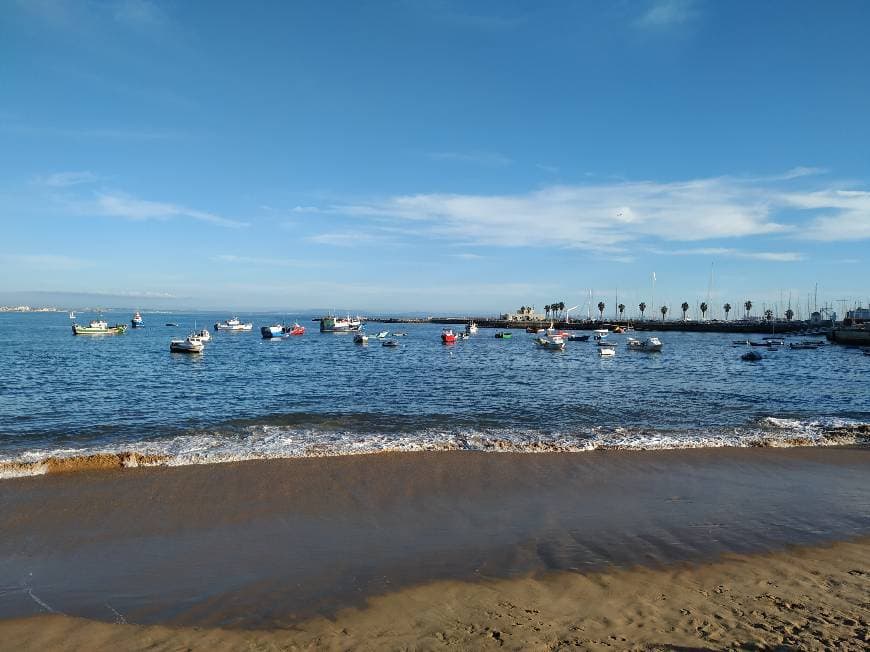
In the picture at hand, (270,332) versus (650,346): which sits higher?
(650,346)

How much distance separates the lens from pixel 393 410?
2523cm

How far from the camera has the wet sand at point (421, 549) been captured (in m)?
7.01

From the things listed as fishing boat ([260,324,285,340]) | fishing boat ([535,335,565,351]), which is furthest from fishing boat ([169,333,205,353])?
fishing boat ([535,335,565,351])

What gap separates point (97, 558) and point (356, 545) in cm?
432

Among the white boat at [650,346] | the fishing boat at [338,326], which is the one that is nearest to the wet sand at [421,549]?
the white boat at [650,346]

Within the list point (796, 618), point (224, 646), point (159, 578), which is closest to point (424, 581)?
point (224, 646)

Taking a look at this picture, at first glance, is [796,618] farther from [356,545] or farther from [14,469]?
[14,469]

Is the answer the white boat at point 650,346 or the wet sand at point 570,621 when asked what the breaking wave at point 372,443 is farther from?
the white boat at point 650,346

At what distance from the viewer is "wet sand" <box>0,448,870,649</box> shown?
7.01 m

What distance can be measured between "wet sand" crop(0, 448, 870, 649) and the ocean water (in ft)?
10.3

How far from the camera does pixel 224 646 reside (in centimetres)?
649

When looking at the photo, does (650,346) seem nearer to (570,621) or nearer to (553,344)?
(553,344)

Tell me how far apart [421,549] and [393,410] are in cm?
1596

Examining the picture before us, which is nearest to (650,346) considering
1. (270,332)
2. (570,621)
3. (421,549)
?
(270,332)
